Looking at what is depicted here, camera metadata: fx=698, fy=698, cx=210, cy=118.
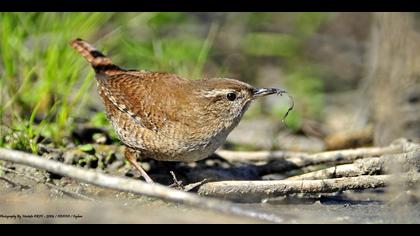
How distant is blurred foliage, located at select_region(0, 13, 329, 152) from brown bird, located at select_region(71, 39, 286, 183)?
642 mm

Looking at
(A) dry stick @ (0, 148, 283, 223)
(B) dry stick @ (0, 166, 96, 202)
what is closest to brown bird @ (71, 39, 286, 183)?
(B) dry stick @ (0, 166, 96, 202)

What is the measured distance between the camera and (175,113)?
18.0ft

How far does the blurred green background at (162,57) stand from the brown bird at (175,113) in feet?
2.11

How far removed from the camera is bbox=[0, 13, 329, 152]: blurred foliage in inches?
242

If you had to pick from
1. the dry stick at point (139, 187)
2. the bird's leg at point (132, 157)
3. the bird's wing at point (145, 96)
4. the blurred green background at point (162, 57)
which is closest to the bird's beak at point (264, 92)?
the bird's wing at point (145, 96)

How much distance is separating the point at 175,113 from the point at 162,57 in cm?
162

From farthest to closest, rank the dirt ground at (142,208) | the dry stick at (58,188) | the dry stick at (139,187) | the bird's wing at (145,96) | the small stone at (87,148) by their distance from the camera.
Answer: the small stone at (87,148) < the bird's wing at (145,96) < the dry stick at (58,188) < the dirt ground at (142,208) < the dry stick at (139,187)

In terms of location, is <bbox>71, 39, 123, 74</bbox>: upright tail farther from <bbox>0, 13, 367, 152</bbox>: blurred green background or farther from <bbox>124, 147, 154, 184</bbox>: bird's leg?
<bbox>124, 147, 154, 184</bbox>: bird's leg

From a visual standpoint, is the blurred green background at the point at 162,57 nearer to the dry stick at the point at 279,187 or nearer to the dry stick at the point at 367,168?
the dry stick at the point at 279,187

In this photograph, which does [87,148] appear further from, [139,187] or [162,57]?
[139,187]

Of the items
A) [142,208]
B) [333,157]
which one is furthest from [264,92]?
[142,208]

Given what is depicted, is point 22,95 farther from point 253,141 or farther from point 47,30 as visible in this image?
point 253,141

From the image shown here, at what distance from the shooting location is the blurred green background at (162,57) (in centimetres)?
620
